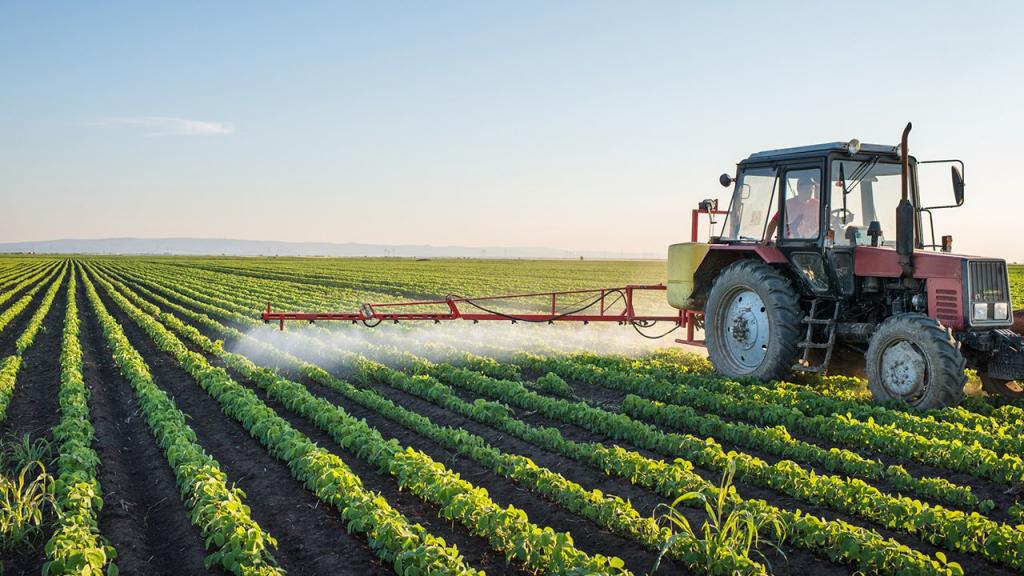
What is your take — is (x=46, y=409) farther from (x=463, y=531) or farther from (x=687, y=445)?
(x=687, y=445)

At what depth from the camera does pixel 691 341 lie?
34.8 feet

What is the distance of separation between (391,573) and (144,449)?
392cm

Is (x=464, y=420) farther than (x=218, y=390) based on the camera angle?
No

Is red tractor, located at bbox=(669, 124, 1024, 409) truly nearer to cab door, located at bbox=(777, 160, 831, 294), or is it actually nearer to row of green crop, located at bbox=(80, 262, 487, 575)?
cab door, located at bbox=(777, 160, 831, 294)

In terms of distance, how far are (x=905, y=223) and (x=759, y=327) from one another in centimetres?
218

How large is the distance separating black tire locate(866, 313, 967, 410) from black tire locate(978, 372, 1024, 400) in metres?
1.08

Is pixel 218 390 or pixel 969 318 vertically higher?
pixel 969 318

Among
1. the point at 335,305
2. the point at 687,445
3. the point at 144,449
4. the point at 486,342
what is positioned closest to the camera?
the point at 687,445

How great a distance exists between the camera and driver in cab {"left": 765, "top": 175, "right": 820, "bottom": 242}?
869 cm

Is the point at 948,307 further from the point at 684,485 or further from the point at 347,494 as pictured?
the point at 347,494

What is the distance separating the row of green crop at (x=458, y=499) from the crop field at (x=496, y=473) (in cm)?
2

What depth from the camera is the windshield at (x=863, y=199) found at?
27.9ft

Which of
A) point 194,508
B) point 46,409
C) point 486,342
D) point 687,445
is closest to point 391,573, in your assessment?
point 194,508

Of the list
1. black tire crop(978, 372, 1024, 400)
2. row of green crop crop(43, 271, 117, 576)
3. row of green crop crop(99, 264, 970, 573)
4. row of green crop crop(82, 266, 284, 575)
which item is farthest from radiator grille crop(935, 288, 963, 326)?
row of green crop crop(43, 271, 117, 576)
